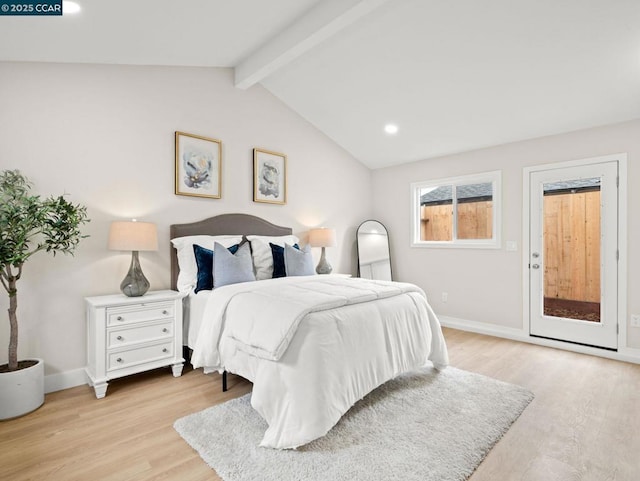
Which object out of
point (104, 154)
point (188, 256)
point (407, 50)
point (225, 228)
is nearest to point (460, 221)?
point (407, 50)

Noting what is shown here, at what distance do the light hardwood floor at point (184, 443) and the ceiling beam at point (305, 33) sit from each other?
2833mm

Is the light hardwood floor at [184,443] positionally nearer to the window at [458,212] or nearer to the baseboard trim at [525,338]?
the baseboard trim at [525,338]

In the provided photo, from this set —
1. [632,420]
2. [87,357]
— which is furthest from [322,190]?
[632,420]

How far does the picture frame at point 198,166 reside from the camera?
3373mm

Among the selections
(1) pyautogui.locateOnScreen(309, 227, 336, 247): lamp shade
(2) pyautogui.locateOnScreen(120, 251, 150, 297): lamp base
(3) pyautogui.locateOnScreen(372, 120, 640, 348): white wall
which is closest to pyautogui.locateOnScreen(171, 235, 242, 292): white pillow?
(2) pyautogui.locateOnScreen(120, 251, 150, 297): lamp base

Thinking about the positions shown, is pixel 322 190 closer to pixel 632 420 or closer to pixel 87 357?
pixel 87 357

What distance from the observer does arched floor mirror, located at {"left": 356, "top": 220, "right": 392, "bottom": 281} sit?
16.7ft

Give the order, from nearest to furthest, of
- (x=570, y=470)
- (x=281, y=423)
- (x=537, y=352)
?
(x=570, y=470), (x=281, y=423), (x=537, y=352)

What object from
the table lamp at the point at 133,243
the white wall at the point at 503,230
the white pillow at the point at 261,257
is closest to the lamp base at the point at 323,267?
the white pillow at the point at 261,257

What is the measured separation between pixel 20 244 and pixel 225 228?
5.71 ft

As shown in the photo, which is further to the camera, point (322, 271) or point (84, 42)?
point (322, 271)

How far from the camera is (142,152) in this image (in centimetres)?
313

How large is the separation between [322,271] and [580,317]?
2.80 meters

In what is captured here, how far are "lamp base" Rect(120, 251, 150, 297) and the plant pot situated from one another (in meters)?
0.72
